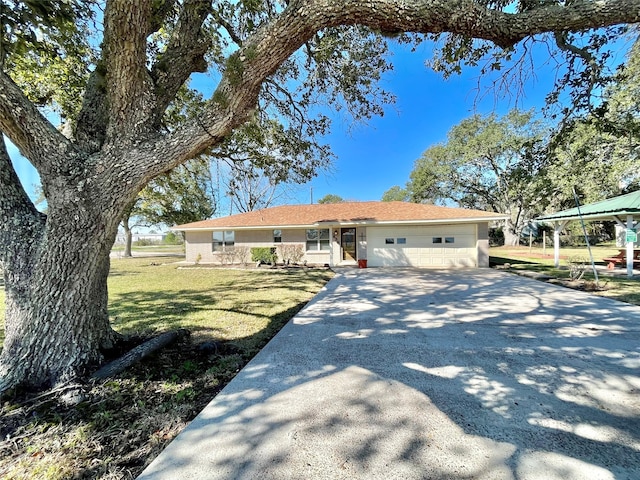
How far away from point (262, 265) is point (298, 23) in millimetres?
14420

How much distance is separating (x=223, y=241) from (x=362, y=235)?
8.58m

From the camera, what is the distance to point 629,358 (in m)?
3.70

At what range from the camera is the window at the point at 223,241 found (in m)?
17.4

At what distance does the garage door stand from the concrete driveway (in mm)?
8989

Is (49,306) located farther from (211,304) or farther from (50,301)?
(211,304)

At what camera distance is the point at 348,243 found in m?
16.5

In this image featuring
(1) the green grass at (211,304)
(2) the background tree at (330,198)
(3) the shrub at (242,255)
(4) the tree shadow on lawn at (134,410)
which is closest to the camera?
(4) the tree shadow on lawn at (134,410)

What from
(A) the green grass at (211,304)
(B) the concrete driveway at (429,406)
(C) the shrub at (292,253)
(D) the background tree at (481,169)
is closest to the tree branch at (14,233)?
(B) the concrete driveway at (429,406)

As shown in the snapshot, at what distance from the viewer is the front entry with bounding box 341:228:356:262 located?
16.3 meters

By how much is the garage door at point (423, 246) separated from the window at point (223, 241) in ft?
27.3

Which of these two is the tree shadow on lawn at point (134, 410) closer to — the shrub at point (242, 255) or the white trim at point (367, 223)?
the white trim at point (367, 223)

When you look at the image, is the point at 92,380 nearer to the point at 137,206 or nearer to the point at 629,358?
the point at 629,358

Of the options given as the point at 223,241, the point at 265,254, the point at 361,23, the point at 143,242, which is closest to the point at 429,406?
the point at 361,23

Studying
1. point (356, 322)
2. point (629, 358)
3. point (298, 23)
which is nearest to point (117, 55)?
point (298, 23)
